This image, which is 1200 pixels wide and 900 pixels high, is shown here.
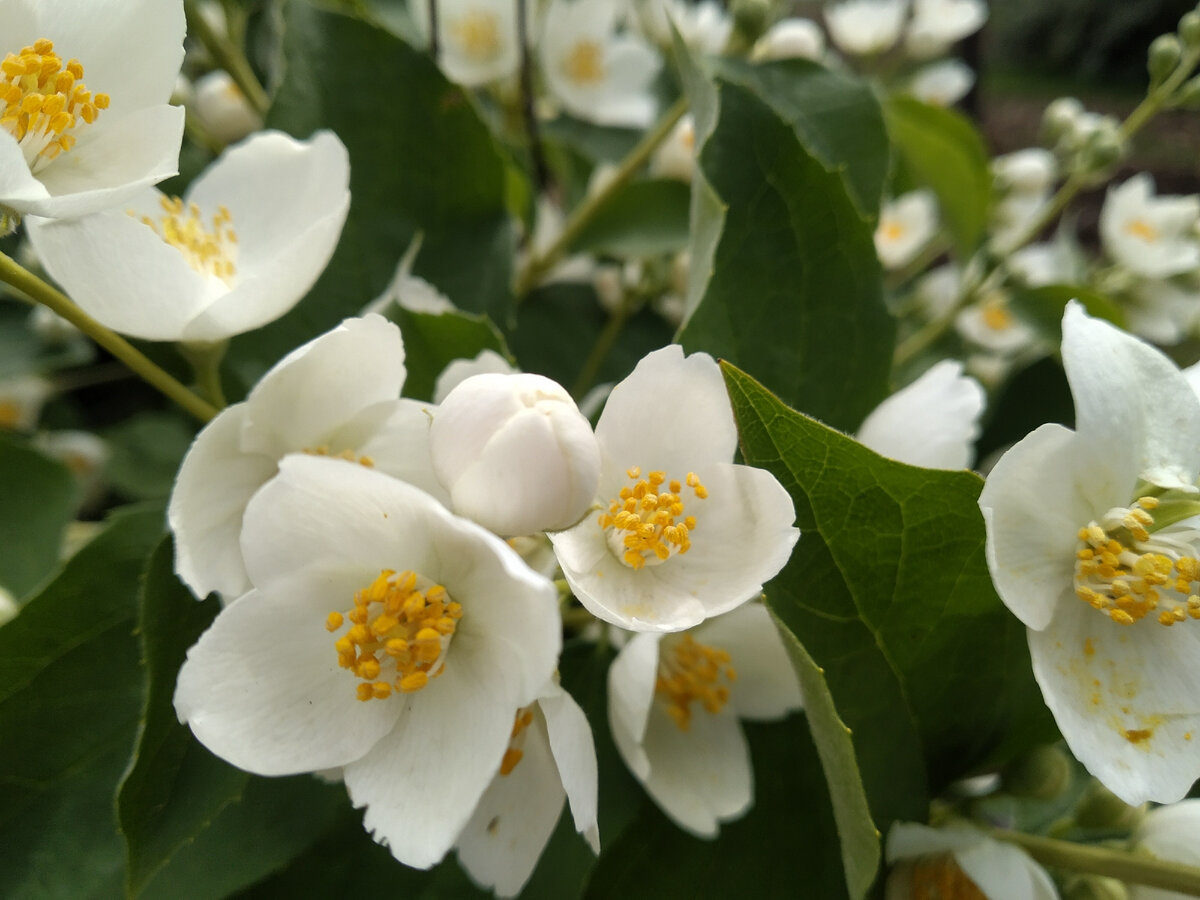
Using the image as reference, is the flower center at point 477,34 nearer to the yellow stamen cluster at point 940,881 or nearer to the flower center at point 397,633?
the flower center at point 397,633

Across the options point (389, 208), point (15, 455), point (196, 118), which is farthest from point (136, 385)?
point (389, 208)

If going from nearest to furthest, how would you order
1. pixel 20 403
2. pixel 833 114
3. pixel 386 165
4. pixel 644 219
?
pixel 386 165 → pixel 833 114 → pixel 644 219 → pixel 20 403

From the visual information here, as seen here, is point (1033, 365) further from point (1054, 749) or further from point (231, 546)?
point (231, 546)

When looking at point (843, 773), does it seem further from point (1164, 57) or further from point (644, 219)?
point (1164, 57)

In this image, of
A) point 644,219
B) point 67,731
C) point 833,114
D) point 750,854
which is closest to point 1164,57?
point 833,114

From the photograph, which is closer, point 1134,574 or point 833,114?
point 1134,574

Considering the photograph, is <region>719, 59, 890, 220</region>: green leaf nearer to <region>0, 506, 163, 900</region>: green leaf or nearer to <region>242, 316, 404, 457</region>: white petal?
<region>242, 316, 404, 457</region>: white petal
